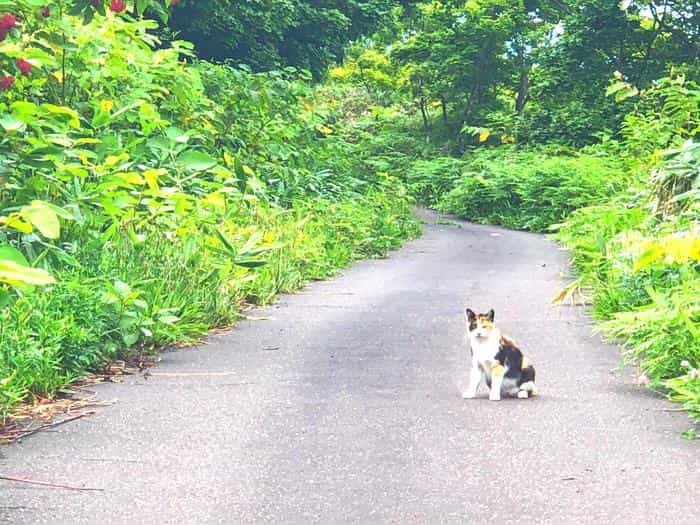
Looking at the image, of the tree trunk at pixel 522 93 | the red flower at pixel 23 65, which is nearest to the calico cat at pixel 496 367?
the red flower at pixel 23 65

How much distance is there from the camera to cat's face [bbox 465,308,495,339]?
5.25 metres

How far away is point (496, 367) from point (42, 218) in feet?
10.4

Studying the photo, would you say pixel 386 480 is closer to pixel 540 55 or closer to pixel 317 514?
pixel 317 514

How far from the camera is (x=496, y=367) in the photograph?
5.14 m

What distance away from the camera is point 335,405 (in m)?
4.98

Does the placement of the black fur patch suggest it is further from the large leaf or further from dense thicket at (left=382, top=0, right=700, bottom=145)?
dense thicket at (left=382, top=0, right=700, bottom=145)

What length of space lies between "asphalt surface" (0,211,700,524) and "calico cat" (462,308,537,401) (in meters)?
0.10

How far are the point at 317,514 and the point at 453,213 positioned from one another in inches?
831

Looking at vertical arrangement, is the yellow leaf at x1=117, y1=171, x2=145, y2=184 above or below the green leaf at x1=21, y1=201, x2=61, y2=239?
below

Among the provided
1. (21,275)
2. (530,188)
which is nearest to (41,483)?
(21,275)

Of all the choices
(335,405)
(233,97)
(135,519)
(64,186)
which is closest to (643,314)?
(335,405)

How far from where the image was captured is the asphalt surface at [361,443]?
348 cm

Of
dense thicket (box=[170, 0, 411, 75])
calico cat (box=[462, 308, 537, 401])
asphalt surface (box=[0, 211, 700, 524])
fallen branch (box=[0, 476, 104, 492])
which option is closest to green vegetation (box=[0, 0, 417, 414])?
asphalt surface (box=[0, 211, 700, 524])

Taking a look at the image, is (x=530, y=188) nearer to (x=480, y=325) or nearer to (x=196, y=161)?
(x=196, y=161)
